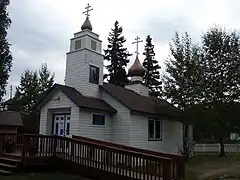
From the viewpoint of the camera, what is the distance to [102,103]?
17359mm

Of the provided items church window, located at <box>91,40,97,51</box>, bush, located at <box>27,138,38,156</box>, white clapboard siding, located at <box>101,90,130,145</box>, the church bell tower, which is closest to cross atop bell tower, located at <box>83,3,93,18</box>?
the church bell tower

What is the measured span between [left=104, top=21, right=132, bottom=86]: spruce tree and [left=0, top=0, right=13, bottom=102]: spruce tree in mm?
15770

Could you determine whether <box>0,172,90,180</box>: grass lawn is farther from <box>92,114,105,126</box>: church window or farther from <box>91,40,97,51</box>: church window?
<box>91,40,97,51</box>: church window

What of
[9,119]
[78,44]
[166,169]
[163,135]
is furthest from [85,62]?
[9,119]

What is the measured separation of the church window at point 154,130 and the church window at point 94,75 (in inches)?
163

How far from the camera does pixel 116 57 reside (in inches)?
1529

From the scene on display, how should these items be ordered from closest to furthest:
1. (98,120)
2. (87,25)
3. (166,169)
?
1. (166,169)
2. (98,120)
3. (87,25)

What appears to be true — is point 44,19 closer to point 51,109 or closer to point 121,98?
point 51,109

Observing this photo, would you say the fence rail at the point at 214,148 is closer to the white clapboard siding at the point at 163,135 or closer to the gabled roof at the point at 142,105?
the white clapboard siding at the point at 163,135

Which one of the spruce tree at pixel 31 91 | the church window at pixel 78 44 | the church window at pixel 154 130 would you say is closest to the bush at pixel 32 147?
the church window at pixel 78 44

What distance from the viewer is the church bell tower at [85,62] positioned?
56.8 ft

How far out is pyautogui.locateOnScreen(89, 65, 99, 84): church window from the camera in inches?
695

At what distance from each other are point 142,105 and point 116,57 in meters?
20.8

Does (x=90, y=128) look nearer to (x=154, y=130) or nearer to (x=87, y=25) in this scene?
(x=154, y=130)
